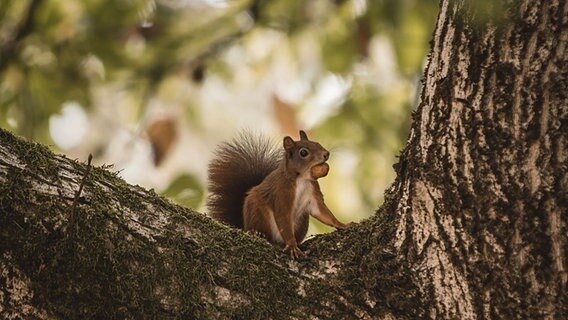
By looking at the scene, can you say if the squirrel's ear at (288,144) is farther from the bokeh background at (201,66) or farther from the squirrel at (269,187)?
the bokeh background at (201,66)

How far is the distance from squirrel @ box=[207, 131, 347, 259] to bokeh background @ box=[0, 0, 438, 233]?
0.22 metres

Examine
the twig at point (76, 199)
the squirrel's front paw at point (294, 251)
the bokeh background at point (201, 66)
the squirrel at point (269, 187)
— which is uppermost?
the bokeh background at point (201, 66)

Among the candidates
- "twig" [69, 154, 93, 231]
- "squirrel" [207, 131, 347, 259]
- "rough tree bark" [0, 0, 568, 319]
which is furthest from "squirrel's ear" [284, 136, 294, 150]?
"twig" [69, 154, 93, 231]

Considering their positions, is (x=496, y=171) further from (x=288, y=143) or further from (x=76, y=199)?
(x=288, y=143)

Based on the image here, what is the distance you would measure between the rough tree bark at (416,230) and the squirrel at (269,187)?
0.45 meters

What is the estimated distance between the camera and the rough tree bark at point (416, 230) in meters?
2.17

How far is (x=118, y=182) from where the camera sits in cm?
249

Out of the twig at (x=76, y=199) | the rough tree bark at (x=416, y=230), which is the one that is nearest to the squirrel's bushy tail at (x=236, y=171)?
the rough tree bark at (x=416, y=230)

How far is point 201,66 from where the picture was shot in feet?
16.4

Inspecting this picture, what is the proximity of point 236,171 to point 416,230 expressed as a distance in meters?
1.42

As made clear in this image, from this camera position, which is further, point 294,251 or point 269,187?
point 269,187

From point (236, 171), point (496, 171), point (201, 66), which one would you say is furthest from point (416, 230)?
point (201, 66)

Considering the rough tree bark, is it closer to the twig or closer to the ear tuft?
the twig

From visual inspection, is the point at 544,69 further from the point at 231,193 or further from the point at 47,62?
the point at 47,62
